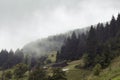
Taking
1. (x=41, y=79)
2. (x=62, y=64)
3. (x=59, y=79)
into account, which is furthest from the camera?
(x=62, y=64)

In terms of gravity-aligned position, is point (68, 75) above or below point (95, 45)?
below

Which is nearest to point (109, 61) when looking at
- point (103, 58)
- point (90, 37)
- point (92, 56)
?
point (103, 58)

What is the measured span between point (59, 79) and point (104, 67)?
3249 centimetres

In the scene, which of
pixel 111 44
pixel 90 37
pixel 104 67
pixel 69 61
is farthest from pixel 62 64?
pixel 104 67

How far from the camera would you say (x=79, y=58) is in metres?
192

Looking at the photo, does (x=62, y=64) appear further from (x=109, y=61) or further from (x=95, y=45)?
(x=109, y=61)

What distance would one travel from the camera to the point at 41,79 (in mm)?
124562

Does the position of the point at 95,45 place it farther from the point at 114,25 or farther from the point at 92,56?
the point at 114,25

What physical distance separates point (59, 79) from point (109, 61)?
36661mm

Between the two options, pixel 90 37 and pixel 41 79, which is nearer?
pixel 41 79

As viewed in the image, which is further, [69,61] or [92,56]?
[69,61]

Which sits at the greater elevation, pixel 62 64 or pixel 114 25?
pixel 114 25

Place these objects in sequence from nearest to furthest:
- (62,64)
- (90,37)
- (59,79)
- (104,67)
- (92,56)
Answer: (59,79) < (104,67) < (92,56) < (90,37) < (62,64)

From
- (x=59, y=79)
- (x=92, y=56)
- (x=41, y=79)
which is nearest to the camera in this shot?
(x=59, y=79)
